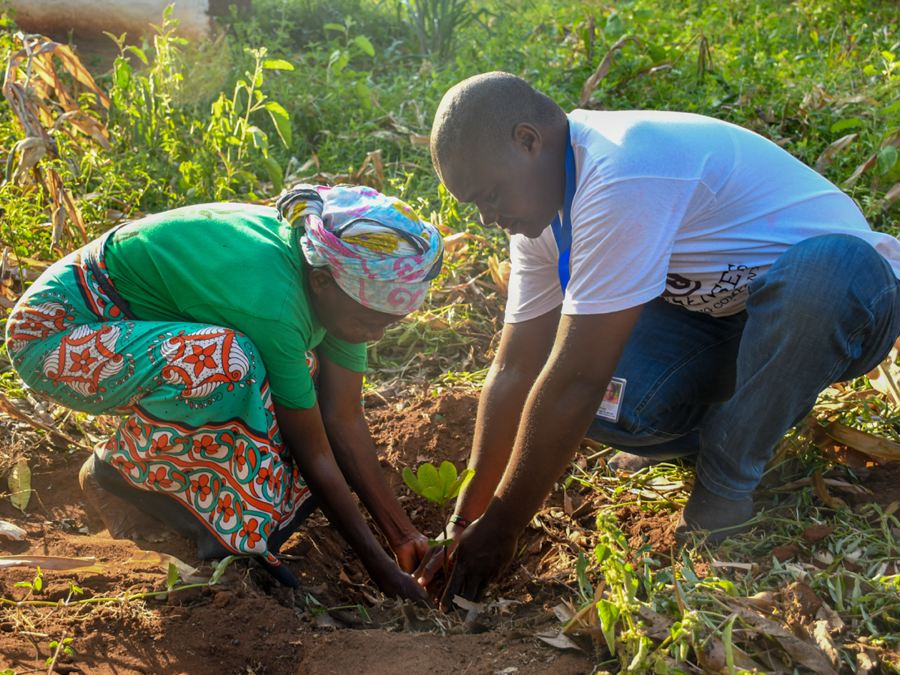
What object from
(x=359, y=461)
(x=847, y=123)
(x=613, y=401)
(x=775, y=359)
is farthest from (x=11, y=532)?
(x=847, y=123)

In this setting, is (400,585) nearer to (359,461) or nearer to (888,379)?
(359,461)

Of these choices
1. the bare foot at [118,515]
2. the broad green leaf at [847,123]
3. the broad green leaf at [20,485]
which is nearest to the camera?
the bare foot at [118,515]

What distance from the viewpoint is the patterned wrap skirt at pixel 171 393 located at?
7.23 feet

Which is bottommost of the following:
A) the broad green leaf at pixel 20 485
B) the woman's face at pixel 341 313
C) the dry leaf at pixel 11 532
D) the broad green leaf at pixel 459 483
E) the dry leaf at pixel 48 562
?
the broad green leaf at pixel 20 485

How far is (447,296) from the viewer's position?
12.0 ft

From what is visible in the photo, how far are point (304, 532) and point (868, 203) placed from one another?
2365 mm

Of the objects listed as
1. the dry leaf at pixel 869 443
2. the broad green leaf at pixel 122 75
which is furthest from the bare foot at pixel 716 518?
the broad green leaf at pixel 122 75

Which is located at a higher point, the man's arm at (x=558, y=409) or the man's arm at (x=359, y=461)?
the man's arm at (x=558, y=409)

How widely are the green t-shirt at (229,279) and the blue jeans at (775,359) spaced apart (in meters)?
0.81

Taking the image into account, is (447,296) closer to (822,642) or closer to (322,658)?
(322,658)

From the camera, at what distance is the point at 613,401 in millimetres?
2455

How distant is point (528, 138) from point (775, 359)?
738 millimetres

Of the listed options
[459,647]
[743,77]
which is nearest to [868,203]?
[743,77]

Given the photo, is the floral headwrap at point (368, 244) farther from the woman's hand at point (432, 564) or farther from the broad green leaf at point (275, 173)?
the broad green leaf at point (275, 173)
